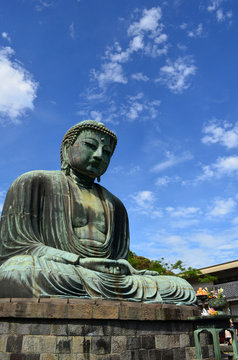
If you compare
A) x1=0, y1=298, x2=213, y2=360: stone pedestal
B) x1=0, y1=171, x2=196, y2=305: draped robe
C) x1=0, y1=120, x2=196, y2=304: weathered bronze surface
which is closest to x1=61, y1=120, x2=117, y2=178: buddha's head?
x1=0, y1=120, x2=196, y2=304: weathered bronze surface

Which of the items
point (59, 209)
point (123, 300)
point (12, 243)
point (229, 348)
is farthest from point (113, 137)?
point (229, 348)

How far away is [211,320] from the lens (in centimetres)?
562

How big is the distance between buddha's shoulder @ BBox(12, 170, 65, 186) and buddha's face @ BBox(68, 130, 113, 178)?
52 cm

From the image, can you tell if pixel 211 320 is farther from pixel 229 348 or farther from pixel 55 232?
pixel 229 348

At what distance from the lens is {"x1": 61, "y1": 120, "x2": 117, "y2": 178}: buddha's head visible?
754cm

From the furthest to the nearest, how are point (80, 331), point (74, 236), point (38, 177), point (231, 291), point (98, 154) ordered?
point (231, 291), point (98, 154), point (38, 177), point (74, 236), point (80, 331)

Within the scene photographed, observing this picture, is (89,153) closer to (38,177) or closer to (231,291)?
(38,177)

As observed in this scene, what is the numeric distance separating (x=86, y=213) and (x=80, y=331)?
8.77 ft

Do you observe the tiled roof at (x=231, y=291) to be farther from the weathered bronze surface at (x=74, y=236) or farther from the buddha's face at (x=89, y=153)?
the buddha's face at (x=89, y=153)

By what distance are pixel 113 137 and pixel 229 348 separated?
619 cm

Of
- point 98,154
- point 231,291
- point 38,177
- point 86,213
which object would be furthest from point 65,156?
point 231,291

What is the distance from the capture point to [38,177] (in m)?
6.99

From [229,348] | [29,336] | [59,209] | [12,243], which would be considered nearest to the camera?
[29,336]

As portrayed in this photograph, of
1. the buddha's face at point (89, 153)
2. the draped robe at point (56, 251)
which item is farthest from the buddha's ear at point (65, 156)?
the draped robe at point (56, 251)
